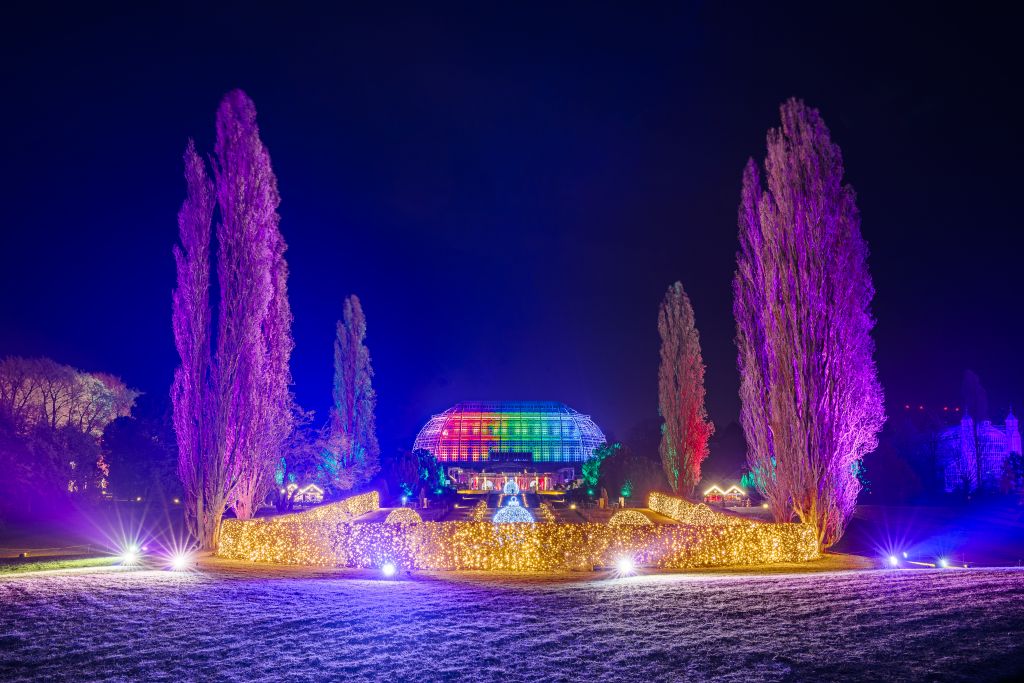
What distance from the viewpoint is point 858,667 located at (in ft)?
20.6

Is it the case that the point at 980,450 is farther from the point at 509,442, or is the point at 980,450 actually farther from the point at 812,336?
the point at 509,442

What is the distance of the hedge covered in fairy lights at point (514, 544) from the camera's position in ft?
46.1

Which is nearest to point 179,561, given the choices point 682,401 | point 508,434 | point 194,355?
point 194,355

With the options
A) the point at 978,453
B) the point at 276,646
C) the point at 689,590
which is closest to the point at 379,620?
the point at 276,646

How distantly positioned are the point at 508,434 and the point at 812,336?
7722 cm

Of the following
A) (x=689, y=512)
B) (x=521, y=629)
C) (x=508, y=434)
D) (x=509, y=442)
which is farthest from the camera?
(x=508, y=434)

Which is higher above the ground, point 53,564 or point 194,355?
point 194,355

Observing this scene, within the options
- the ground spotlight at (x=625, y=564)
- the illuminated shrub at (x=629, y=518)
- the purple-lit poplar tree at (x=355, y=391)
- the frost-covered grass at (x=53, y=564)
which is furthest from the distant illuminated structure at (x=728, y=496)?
the frost-covered grass at (x=53, y=564)

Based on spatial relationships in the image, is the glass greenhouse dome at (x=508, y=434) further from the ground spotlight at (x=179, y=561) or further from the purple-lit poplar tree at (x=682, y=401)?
the ground spotlight at (x=179, y=561)

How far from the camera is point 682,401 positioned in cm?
3272

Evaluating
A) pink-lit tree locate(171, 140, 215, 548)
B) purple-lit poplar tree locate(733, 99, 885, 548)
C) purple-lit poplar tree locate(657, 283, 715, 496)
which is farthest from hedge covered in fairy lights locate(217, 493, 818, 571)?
purple-lit poplar tree locate(657, 283, 715, 496)

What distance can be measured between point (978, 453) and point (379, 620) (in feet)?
143

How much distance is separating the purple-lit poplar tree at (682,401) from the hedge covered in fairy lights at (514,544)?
1759 centimetres

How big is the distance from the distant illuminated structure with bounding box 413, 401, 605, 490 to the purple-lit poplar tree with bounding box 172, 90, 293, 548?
209ft
